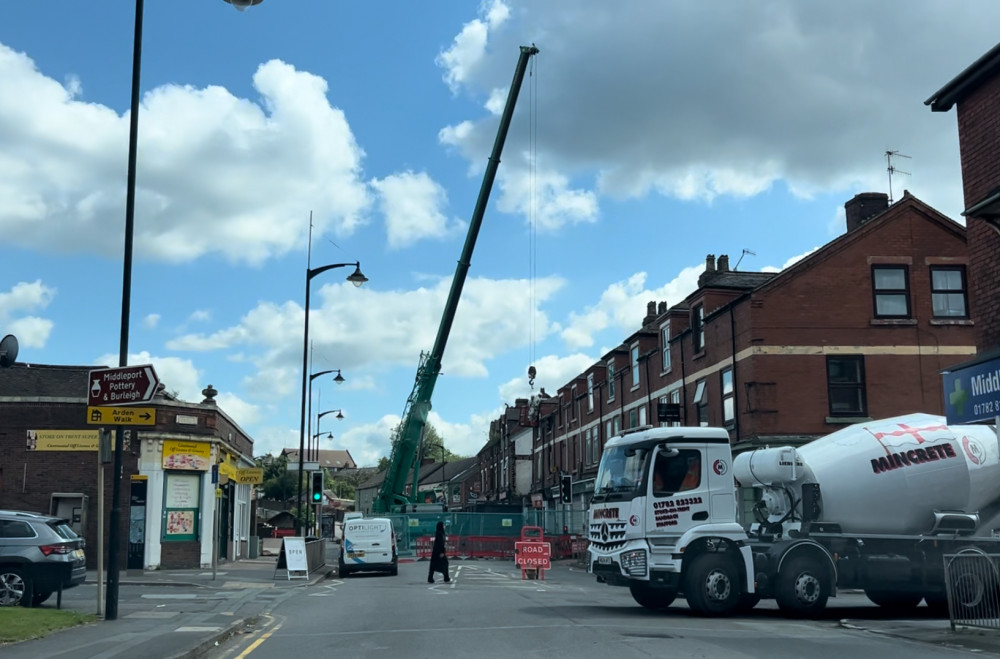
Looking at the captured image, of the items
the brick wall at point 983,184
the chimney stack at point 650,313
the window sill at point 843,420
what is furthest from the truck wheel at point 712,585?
the chimney stack at point 650,313

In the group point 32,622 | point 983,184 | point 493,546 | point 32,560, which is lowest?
point 493,546

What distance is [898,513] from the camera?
663 inches

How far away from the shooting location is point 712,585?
16.4 metres

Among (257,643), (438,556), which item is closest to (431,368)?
(438,556)

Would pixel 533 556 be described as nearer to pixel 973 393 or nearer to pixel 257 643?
pixel 973 393

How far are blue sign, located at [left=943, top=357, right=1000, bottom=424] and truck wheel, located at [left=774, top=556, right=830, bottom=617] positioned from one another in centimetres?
401

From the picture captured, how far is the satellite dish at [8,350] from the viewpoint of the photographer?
57.6ft

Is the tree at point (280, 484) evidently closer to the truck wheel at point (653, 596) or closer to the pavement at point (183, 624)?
the pavement at point (183, 624)

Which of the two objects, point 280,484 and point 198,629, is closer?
point 198,629

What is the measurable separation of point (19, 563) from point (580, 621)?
9.44 meters

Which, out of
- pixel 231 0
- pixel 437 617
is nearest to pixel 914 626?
pixel 437 617

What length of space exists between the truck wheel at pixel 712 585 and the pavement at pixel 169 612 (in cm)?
705

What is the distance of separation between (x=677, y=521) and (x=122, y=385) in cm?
905

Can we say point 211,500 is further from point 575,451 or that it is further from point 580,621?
point 575,451
